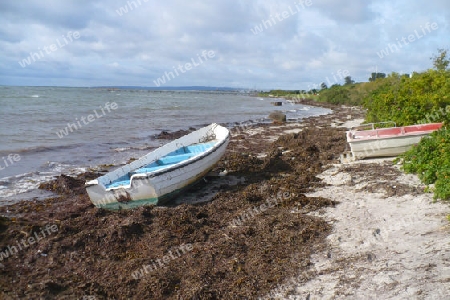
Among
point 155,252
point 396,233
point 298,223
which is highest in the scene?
point 155,252

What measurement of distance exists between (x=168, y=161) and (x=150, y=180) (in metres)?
2.40

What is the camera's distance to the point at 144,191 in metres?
7.82

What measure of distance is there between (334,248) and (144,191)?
429 centimetres

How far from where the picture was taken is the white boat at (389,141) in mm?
10094

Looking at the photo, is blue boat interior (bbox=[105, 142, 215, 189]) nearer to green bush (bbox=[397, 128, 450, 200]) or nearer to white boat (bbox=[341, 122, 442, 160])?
white boat (bbox=[341, 122, 442, 160])

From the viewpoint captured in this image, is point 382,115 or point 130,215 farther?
point 382,115

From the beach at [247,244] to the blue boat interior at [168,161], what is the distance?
925 millimetres

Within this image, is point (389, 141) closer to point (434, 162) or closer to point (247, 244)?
point (434, 162)

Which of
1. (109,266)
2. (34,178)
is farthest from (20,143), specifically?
(109,266)

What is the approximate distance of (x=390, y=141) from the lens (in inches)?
406

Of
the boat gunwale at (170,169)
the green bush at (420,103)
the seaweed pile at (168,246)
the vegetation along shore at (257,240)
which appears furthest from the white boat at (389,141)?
the boat gunwale at (170,169)

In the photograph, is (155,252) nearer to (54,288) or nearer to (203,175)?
(54,288)

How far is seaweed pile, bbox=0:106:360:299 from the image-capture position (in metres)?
4.77

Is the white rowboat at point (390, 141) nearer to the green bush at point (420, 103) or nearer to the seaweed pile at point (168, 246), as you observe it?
the green bush at point (420, 103)
